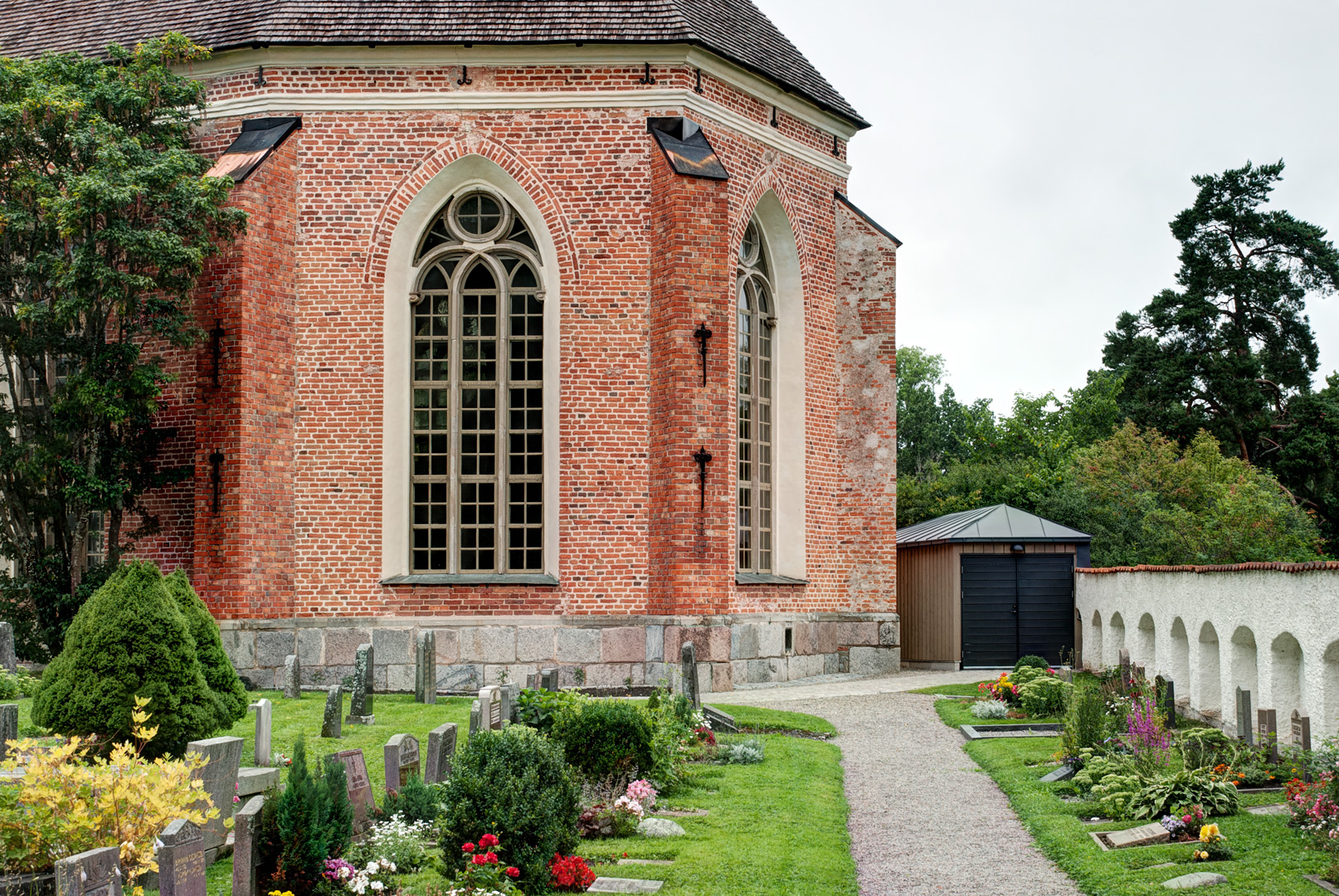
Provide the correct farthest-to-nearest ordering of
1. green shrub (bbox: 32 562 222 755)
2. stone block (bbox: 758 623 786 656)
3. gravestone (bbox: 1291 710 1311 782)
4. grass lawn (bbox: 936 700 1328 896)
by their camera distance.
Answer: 1. stone block (bbox: 758 623 786 656)
2. gravestone (bbox: 1291 710 1311 782)
3. green shrub (bbox: 32 562 222 755)
4. grass lawn (bbox: 936 700 1328 896)

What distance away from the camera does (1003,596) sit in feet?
75.3

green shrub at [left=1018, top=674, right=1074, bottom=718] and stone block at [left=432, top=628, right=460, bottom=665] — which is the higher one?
stone block at [left=432, top=628, right=460, bottom=665]

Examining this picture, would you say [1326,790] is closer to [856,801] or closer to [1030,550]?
[856,801]

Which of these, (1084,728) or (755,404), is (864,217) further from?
(1084,728)

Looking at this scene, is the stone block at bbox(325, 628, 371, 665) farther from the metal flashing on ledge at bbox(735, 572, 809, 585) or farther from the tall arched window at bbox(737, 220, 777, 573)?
the tall arched window at bbox(737, 220, 777, 573)

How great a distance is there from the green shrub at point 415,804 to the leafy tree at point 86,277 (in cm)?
986

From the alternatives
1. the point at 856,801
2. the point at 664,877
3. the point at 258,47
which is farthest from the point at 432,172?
the point at 664,877

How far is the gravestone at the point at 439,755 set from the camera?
895 centimetres

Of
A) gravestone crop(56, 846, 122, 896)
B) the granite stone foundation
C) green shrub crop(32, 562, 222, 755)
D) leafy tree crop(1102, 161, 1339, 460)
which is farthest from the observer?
leafy tree crop(1102, 161, 1339, 460)

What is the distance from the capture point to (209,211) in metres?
16.5

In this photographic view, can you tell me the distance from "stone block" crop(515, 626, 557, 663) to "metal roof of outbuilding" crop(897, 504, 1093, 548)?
29.2 feet

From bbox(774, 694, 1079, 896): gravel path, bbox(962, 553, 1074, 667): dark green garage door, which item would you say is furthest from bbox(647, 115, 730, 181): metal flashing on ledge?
bbox(962, 553, 1074, 667): dark green garage door

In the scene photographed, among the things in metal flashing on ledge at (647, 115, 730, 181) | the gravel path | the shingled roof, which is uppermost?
the shingled roof

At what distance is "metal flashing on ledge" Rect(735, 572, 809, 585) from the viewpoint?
62.9 feet
